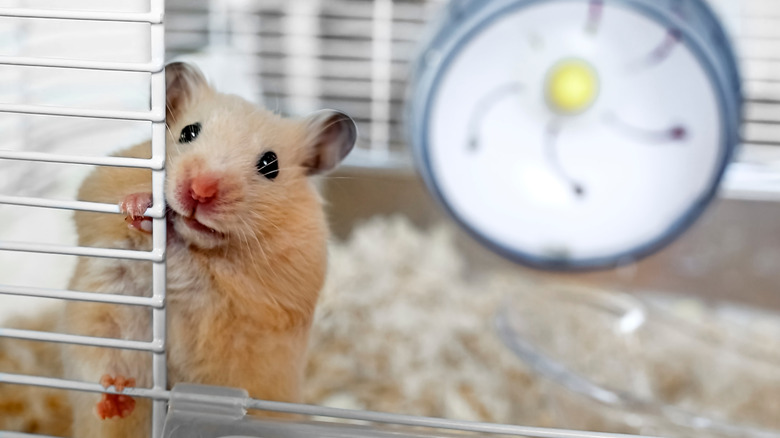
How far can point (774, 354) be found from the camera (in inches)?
43.4

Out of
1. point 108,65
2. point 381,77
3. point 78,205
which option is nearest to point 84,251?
point 78,205

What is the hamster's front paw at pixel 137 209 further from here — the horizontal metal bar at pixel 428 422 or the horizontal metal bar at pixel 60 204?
the horizontal metal bar at pixel 428 422

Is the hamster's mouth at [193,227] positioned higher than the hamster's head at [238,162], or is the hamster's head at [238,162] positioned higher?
the hamster's head at [238,162]

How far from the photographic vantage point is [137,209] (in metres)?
0.51

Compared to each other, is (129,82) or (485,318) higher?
(129,82)

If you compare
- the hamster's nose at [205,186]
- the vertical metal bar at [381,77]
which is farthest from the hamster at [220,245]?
the vertical metal bar at [381,77]

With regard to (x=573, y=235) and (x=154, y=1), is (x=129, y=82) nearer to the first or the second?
(x=154, y=1)

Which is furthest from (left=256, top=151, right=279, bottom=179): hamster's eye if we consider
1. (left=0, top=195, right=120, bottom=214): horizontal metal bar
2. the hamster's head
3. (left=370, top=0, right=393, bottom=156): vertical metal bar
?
(left=370, top=0, right=393, bottom=156): vertical metal bar

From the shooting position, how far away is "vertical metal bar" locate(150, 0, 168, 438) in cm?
49

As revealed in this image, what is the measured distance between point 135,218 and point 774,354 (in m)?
1.01

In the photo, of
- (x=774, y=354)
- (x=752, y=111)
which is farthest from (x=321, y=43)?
(x=774, y=354)

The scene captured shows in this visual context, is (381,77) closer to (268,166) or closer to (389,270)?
(389,270)

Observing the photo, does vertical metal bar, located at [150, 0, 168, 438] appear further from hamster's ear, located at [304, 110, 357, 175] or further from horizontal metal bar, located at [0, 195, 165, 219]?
hamster's ear, located at [304, 110, 357, 175]

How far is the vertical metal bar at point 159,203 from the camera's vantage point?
1.62 feet
